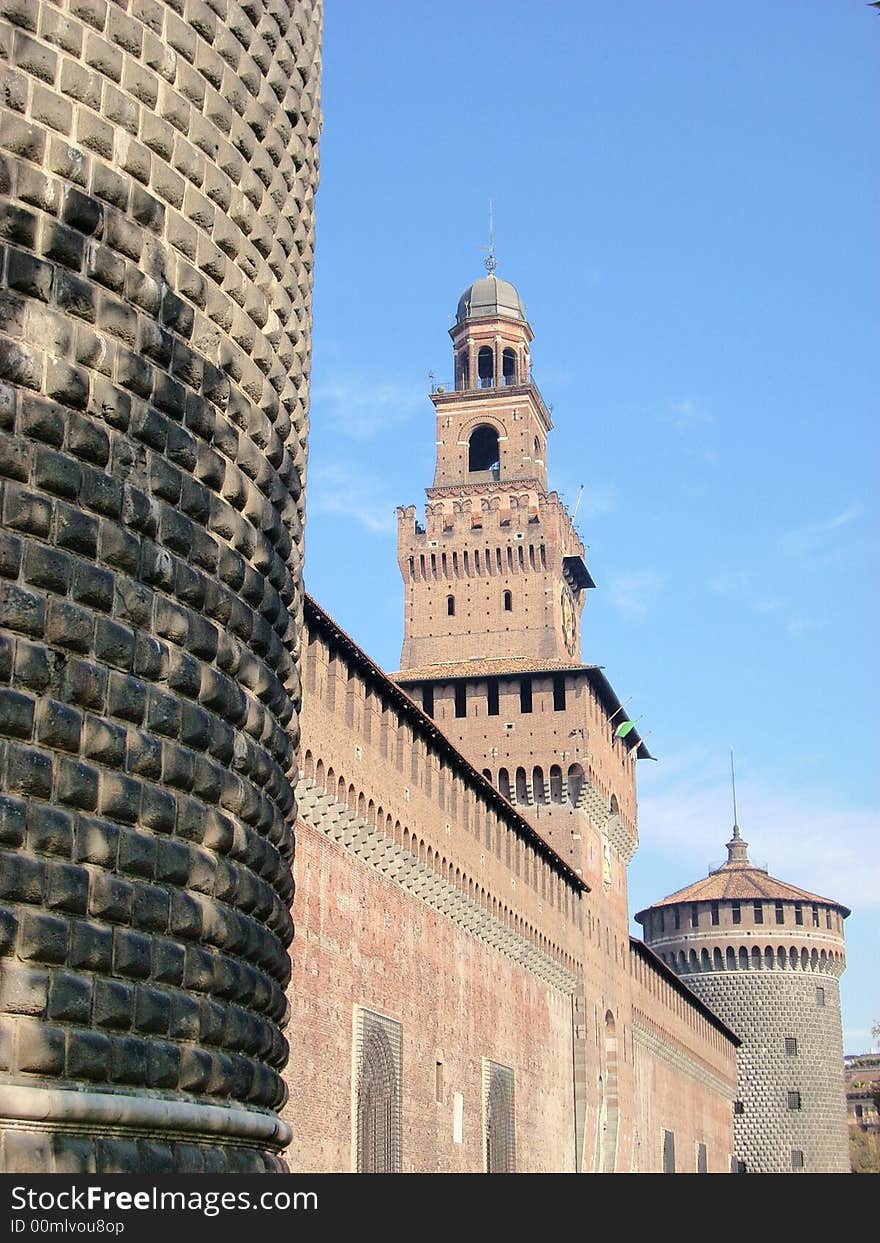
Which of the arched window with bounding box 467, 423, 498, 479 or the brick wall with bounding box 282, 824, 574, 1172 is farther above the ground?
the arched window with bounding box 467, 423, 498, 479

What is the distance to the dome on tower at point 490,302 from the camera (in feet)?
156

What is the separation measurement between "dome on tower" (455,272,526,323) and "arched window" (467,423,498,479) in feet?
10.9

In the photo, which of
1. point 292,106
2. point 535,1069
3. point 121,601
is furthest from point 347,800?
point 121,601

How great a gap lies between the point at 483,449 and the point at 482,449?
3 centimetres

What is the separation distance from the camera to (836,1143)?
5641 cm

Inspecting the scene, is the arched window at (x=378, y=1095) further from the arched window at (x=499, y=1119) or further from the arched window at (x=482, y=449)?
the arched window at (x=482, y=449)

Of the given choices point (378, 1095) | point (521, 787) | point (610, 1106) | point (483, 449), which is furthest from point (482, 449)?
point (378, 1095)

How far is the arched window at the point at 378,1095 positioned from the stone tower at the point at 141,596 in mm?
15713

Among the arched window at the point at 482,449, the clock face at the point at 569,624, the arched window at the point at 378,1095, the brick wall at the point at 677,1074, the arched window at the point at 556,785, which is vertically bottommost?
the arched window at the point at 378,1095

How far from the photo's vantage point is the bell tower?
43.0 metres

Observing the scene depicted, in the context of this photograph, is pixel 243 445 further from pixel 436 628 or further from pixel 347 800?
pixel 436 628

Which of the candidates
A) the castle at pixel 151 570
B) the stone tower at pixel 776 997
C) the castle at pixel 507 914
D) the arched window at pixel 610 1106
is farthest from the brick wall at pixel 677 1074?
the castle at pixel 151 570


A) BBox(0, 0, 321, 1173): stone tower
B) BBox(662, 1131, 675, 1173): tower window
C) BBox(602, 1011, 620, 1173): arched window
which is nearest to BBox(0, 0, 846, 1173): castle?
BBox(0, 0, 321, 1173): stone tower

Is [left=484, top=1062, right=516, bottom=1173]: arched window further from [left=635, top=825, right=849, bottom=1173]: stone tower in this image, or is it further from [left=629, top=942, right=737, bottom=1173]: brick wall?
[left=635, top=825, right=849, bottom=1173]: stone tower
